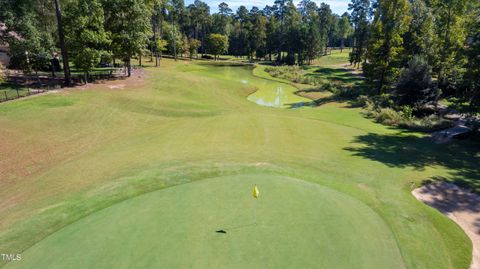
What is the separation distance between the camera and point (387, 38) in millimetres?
35969

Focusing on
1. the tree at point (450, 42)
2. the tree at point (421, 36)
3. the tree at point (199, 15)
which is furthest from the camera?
the tree at point (199, 15)

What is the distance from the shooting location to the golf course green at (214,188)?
8.90 metres

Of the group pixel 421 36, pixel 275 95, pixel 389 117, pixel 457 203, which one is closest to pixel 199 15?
pixel 275 95

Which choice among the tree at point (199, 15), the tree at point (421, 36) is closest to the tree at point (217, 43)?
the tree at point (199, 15)

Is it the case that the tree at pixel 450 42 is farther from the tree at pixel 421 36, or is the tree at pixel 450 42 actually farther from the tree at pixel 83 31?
the tree at pixel 83 31

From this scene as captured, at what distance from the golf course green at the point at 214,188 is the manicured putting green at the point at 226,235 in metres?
0.04

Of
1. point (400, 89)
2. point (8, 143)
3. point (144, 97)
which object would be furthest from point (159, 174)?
point (400, 89)

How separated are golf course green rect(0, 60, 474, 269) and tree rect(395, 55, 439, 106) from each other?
302 inches

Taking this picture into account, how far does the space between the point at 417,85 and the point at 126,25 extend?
33.9m

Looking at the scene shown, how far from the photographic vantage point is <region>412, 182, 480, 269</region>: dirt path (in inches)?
437

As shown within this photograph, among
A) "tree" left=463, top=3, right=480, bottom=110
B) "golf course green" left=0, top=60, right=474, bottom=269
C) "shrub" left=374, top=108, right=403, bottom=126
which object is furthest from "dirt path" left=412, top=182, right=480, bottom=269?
"shrub" left=374, top=108, right=403, bottom=126

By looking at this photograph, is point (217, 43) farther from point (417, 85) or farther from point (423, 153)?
point (423, 153)

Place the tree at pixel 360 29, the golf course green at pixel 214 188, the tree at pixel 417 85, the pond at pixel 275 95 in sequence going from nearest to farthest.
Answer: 1. the golf course green at pixel 214 188
2. the tree at pixel 417 85
3. the pond at pixel 275 95
4. the tree at pixel 360 29

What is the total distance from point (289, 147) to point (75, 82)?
2560 centimetres
